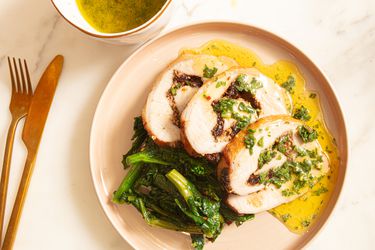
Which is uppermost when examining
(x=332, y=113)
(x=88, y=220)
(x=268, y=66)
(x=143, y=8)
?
(x=143, y=8)

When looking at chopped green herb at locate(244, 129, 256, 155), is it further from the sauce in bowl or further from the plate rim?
the sauce in bowl

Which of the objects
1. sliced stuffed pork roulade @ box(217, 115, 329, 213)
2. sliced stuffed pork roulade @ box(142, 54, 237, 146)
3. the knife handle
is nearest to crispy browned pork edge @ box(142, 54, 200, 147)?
sliced stuffed pork roulade @ box(142, 54, 237, 146)

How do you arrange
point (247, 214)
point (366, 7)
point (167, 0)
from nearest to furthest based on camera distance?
point (167, 0) → point (247, 214) → point (366, 7)

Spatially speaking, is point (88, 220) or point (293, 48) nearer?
point (293, 48)

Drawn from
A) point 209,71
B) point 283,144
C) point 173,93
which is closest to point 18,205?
point 173,93

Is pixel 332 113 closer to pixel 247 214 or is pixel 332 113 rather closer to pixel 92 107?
pixel 247 214

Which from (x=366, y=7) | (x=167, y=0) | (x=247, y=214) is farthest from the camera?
(x=366, y=7)

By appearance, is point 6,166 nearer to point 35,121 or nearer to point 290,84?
point 35,121

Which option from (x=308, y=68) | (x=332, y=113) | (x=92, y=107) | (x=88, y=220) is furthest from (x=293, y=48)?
(x=88, y=220)
